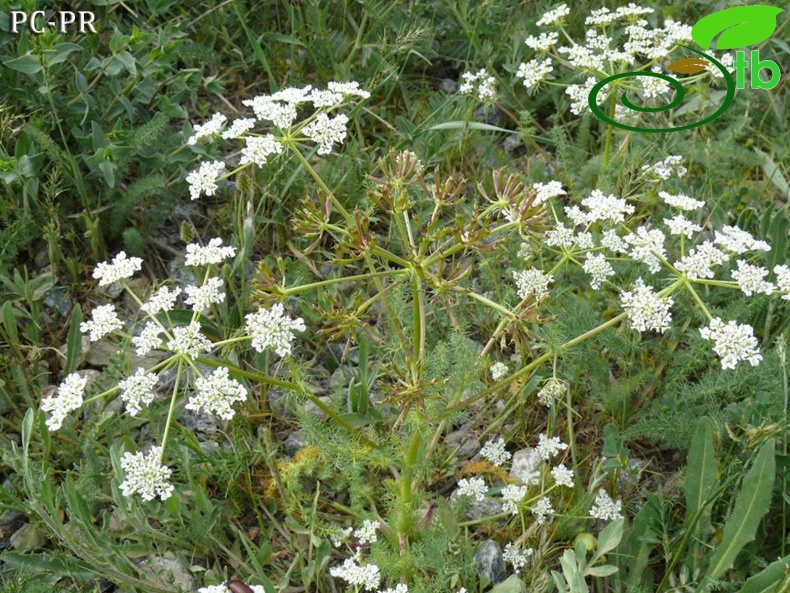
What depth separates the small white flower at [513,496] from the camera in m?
2.72

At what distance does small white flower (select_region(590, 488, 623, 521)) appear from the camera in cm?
269

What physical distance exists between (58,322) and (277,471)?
3.86ft

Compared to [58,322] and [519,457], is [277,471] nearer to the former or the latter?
[519,457]

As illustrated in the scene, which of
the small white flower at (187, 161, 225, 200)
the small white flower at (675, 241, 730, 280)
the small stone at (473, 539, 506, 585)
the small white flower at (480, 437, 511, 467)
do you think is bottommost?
the small stone at (473, 539, 506, 585)

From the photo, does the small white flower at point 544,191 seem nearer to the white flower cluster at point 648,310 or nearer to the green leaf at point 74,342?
the white flower cluster at point 648,310

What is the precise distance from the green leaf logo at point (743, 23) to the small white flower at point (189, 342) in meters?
2.94

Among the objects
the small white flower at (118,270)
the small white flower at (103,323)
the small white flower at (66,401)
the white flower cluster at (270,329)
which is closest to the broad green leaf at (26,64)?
the small white flower at (118,270)

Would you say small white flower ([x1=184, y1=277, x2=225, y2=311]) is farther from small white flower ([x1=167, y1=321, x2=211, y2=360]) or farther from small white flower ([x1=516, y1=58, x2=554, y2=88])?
small white flower ([x1=516, y1=58, x2=554, y2=88])

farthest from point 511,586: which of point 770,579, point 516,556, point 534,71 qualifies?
point 534,71

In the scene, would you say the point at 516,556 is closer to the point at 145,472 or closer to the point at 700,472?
the point at 700,472

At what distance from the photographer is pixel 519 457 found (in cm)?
310

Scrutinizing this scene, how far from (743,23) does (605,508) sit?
2616 millimetres

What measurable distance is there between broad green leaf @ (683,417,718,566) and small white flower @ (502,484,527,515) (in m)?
0.50

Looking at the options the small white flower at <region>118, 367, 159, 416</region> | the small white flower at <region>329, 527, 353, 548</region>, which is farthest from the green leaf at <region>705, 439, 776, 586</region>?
the small white flower at <region>118, 367, 159, 416</region>
